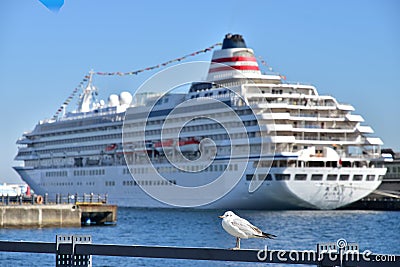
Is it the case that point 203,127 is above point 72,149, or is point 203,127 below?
above

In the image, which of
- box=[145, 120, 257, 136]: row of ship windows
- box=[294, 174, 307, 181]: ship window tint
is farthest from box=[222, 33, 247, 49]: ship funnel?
box=[294, 174, 307, 181]: ship window tint

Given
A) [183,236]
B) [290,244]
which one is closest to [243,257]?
[290,244]

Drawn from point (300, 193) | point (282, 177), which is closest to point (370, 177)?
point (300, 193)

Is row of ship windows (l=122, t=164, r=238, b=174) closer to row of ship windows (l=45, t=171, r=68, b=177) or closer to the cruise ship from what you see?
the cruise ship

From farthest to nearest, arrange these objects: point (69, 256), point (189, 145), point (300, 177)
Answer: point (189, 145)
point (300, 177)
point (69, 256)

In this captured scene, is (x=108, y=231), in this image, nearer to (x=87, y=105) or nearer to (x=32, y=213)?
(x=32, y=213)

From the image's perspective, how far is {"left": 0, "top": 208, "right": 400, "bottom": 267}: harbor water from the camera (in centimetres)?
2074

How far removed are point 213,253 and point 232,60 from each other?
54321mm

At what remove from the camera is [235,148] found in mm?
50812

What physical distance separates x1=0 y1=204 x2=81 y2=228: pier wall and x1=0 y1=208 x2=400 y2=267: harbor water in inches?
44.0

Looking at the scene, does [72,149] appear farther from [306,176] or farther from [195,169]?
[306,176]

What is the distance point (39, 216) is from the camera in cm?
3528

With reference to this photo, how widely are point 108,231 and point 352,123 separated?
22844 mm

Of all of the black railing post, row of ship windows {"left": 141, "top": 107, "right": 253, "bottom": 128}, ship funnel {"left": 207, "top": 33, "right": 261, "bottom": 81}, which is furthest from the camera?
ship funnel {"left": 207, "top": 33, "right": 261, "bottom": 81}
